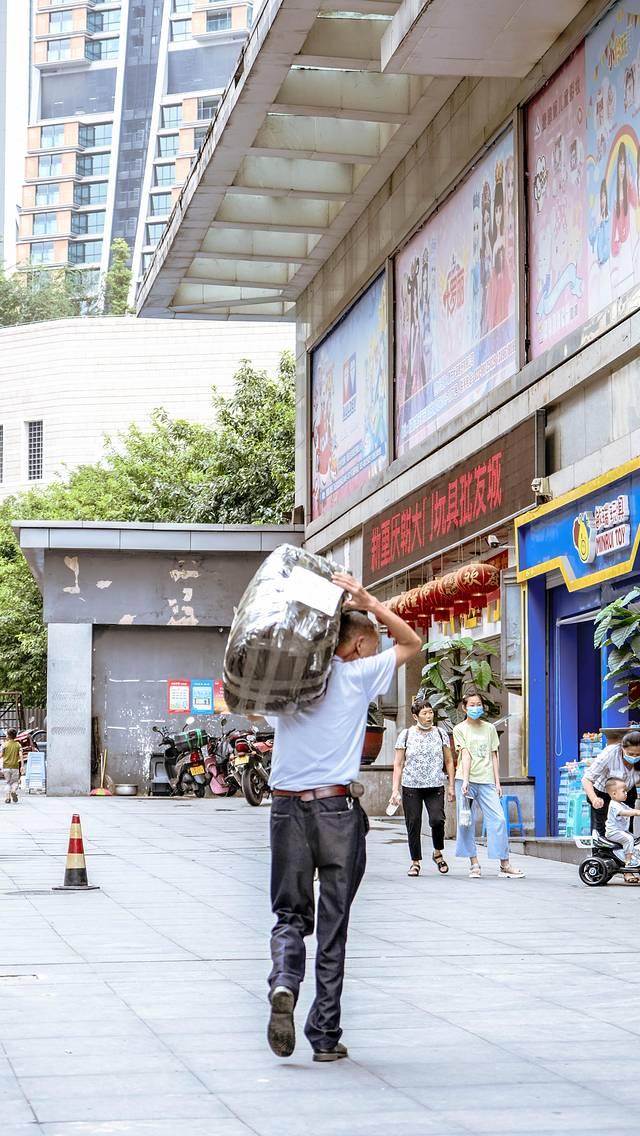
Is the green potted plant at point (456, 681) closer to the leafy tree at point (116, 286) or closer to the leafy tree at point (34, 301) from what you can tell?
the leafy tree at point (116, 286)

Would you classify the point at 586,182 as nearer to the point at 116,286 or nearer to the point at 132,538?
the point at 132,538

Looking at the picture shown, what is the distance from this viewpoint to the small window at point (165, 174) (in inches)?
4761

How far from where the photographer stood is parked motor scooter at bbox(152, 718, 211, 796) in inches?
1129

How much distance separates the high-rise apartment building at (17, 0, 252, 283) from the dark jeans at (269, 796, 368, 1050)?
117266 millimetres

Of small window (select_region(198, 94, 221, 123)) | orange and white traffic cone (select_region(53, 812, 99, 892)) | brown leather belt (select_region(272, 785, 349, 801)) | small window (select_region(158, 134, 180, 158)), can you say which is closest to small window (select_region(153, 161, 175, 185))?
small window (select_region(158, 134, 180, 158))

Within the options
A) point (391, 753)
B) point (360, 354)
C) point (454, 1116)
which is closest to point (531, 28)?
point (360, 354)

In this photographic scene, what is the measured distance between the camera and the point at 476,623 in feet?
69.7

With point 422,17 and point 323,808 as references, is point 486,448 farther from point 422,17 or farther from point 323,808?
point 323,808

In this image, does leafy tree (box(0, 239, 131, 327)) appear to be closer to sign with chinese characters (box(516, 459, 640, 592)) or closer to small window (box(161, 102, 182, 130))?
small window (box(161, 102, 182, 130))

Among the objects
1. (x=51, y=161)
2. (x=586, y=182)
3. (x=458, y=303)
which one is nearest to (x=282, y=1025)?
(x=586, y=182)

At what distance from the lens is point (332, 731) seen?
6.36m

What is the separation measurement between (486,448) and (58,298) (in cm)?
8968

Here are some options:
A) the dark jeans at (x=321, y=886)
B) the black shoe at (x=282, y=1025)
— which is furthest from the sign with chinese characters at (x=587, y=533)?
the black shoe at (x=282, y=1025)

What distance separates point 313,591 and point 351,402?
825 inches
